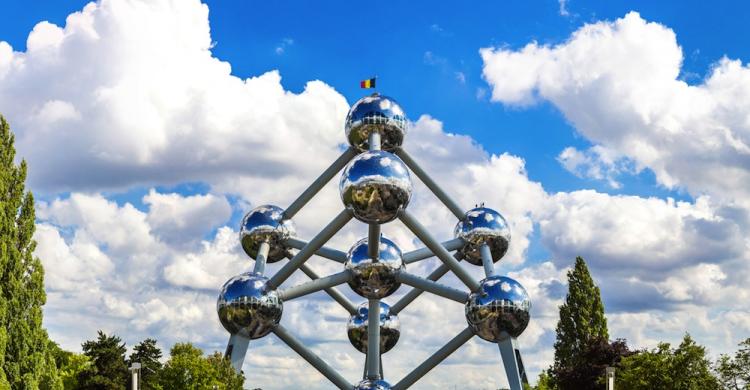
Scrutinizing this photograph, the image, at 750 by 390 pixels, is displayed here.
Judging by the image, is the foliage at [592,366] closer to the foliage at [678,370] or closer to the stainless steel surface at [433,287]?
the foliage at [678,370]

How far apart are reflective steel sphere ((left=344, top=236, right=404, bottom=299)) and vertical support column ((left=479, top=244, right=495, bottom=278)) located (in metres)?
1.95

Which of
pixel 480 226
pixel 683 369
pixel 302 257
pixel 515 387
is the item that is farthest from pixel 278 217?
pixel 683 369

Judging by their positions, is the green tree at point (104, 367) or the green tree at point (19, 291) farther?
the green tree at point (104, 367)

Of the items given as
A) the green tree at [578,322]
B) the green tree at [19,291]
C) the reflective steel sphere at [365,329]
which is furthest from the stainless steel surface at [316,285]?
the green tree at [578,322]

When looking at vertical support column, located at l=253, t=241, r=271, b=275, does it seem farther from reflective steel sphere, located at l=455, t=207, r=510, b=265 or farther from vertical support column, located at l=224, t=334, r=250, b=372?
reflective steel sphere, located at l=455, t=207, r=510, b=265

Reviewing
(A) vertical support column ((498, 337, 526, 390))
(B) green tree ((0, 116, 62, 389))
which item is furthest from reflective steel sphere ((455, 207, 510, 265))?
(B) green tree ((0, 116, 62, 389))

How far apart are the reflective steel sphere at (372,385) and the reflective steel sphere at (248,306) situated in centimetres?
226

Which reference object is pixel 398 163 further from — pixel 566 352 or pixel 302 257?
pixel 566 352

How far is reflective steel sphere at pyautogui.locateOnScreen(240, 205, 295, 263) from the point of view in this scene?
22234mm

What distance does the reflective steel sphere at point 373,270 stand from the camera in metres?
19.6

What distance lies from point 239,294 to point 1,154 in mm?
13775

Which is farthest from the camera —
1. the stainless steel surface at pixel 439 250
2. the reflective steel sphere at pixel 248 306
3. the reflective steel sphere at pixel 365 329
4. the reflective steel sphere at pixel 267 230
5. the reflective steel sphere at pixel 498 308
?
the reflective steel sphere at pixel 365 329

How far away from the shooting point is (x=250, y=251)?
74.4 feet

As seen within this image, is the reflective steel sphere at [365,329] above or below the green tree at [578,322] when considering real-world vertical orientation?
below
